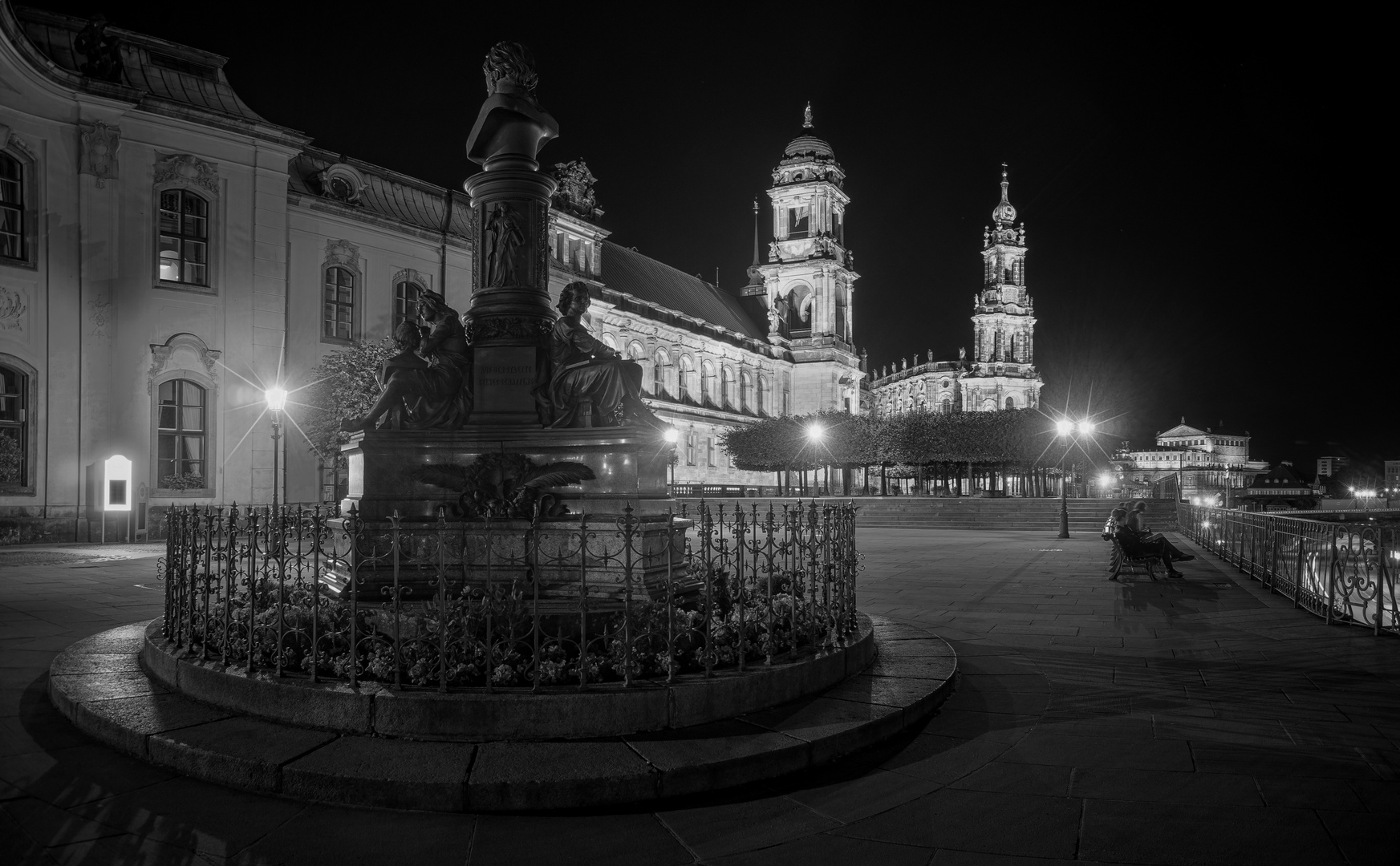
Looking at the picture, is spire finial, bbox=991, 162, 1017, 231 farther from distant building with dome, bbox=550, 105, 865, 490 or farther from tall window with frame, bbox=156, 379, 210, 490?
tall window with frame, bbox=156, 379, 210, 490

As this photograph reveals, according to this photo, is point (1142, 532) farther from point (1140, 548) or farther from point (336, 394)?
point (336, 394)

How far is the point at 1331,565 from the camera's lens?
376 inches

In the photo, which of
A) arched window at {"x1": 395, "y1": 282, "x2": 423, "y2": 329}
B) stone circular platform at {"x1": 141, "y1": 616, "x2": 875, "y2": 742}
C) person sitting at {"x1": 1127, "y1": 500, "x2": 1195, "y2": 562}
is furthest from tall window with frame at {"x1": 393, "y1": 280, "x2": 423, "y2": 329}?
stone circular platform at {"x1": 141, "y1": 616, "x2": 875, "y2": 742}

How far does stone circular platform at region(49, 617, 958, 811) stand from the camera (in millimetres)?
4203

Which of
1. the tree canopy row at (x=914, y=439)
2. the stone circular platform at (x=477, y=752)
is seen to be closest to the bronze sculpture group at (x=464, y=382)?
the stone circular platform at (x=477, y=752)

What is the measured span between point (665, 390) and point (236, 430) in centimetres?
3971

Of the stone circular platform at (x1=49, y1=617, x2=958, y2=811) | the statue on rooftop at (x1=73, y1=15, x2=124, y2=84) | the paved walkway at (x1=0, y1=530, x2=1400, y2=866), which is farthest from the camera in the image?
the statue on rooftop at (x1=73, y1=15, x2=124, y2=84)

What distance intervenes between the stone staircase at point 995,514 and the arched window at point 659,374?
2598 centimetres

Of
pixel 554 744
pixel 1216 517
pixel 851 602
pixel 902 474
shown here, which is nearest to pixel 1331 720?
pixel 851 602

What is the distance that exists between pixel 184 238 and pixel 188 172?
6.18ft

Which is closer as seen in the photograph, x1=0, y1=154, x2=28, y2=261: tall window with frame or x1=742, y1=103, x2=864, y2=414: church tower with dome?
x1=0, y1=154, x2=28, y2=261: tall window with frame

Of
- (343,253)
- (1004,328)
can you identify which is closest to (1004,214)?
(1004,328)

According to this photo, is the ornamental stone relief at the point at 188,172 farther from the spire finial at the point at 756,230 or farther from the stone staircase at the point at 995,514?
the spire finial at the point at 756,230

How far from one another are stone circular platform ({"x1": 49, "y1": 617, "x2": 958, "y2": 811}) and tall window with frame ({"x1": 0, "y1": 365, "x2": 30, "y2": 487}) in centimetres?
2048
